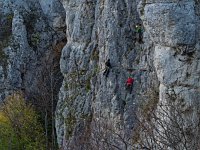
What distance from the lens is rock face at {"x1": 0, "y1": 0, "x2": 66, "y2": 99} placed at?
4306 centimetres

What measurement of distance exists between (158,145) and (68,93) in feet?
52.5

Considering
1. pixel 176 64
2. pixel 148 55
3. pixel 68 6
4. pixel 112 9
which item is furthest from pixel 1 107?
pixel 176 64

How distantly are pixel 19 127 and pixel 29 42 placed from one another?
10825 mm

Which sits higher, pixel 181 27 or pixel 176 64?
pixel 181 27

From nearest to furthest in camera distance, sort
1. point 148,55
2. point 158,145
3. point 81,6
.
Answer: point 158,145, point 148,55, point 81,6

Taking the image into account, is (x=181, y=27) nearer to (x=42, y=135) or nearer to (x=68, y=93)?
(x=68, y=93)

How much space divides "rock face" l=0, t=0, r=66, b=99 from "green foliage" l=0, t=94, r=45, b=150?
342cm

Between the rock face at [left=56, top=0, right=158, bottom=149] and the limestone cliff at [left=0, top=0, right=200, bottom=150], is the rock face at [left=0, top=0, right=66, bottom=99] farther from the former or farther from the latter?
the rock face at [left=56, top=0, right=158, bottom=149]

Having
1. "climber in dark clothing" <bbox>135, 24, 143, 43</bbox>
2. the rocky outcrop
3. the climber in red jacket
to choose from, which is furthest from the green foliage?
the rocky outcrop

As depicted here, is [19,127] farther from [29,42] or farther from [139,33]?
[139,33]

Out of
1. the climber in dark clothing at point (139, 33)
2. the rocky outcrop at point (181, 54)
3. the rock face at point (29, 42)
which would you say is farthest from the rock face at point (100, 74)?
the rock face at point (29, 42)

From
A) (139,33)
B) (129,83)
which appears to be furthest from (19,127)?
(139,33)

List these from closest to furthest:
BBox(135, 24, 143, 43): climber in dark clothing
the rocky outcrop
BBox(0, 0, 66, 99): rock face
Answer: the rocky outcrop
BBox(135, 24, 143, 43): climber in dark clothing
BBox(0, 0, 66, 99): rock face

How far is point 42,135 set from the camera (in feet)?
124
